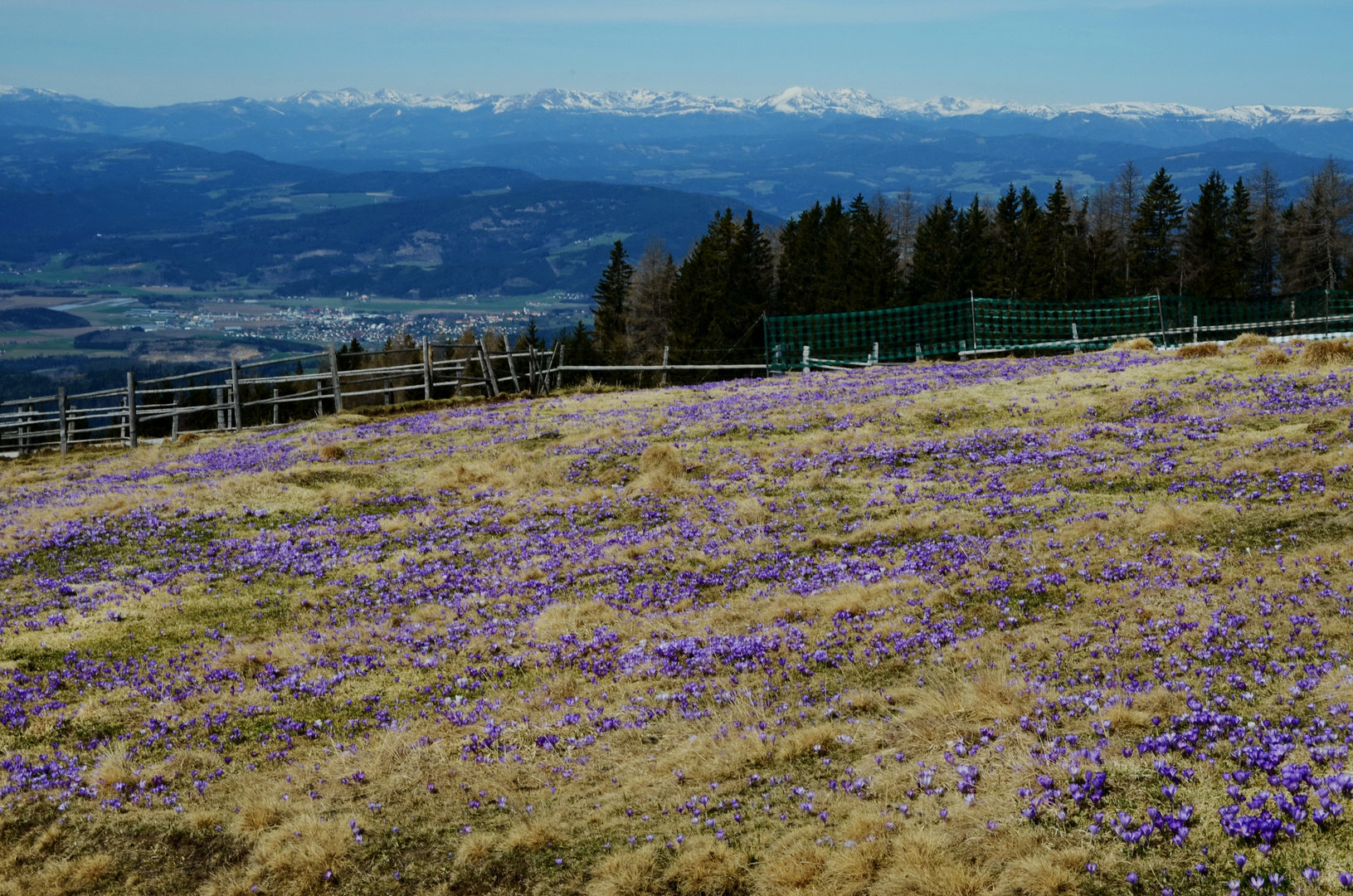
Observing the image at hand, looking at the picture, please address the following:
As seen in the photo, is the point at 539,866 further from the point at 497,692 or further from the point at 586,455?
A: the point at 586,455

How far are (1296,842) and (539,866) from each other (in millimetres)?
5155

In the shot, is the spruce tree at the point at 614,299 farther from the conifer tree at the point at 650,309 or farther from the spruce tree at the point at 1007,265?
the spruce tree at the point at 1007,265

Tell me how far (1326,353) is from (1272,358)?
1120mm

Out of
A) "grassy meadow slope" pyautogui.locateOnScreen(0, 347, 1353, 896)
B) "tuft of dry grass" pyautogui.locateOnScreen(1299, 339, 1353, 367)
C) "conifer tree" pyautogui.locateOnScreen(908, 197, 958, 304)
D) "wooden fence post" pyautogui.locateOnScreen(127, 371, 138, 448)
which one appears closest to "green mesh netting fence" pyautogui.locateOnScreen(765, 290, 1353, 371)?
"tuft of dry grass" pyautogui.locateOnScreen(1299, 339, 1353, 367)

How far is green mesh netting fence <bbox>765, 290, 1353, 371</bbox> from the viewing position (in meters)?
50.4

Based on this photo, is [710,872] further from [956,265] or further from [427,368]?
[956,265]

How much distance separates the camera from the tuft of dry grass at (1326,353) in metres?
22.7

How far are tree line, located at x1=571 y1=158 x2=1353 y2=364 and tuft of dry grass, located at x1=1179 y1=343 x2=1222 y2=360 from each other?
6348 centimetres

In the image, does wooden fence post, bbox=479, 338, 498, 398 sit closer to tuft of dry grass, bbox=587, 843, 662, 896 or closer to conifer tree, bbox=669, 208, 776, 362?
tuft of dry grass, bbox=587, 843, 662, 896

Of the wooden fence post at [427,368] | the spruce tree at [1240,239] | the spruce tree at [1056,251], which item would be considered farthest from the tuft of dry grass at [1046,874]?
the spruce tree at [1240,239]

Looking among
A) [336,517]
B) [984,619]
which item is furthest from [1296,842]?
[336,517]

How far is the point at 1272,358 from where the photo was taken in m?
23.5

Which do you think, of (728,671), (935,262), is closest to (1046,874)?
(728,671)

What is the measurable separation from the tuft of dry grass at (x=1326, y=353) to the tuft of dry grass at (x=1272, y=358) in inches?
16.9
